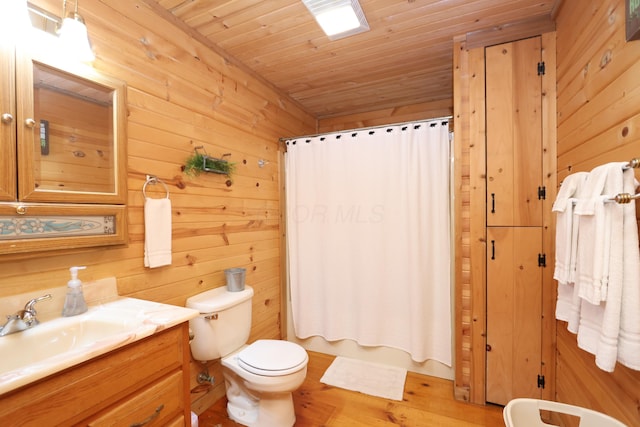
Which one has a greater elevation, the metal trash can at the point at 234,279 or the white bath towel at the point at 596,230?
the white bath towel at the point at 596,230

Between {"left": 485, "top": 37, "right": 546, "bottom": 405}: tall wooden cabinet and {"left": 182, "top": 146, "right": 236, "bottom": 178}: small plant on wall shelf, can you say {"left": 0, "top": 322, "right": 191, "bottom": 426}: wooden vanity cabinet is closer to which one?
{"left": 182, "top": 146, "right": 236, "bottom": 178}: small plant on wall shelf

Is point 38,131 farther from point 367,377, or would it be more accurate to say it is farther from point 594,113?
point 367,377

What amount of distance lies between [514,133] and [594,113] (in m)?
0.51

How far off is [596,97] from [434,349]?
183cm

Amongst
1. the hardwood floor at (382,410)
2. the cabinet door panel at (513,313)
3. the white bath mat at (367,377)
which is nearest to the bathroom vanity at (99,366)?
→ the hardwood floor at (382,410)

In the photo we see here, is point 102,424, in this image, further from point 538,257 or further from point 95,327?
point 538,257

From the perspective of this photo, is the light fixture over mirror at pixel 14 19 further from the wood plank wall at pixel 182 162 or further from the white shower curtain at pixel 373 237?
the white shower curtain at pixel 373 237

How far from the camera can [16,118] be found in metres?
1.01

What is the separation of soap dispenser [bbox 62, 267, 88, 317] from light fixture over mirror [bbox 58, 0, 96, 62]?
0.87 m

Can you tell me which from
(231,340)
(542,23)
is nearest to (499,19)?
(542,23)

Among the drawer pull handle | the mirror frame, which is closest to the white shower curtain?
the mirror frame

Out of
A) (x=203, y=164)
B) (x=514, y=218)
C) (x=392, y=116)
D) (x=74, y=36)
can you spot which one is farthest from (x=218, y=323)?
(x=392, y=116)

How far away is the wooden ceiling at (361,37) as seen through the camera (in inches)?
63.9

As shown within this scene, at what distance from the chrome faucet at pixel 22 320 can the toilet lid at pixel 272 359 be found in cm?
96
